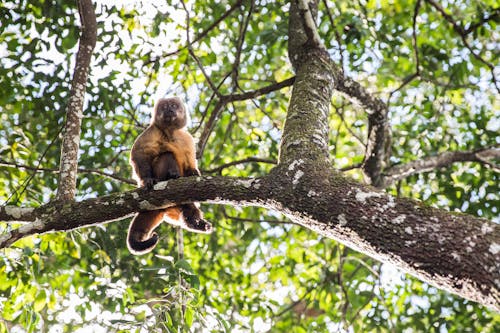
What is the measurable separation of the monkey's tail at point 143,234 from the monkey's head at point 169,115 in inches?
36.3

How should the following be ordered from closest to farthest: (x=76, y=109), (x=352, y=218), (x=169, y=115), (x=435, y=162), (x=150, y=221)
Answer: (x=352, y=218), (x=76, y=109), (x=150, y=221), (x=169, y=115), (x=435, y=162)

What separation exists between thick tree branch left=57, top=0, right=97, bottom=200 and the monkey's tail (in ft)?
2.77

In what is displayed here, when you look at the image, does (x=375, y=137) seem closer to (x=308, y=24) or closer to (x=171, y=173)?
(x=308, y=24)

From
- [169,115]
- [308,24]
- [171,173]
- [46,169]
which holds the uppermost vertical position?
[308,24]

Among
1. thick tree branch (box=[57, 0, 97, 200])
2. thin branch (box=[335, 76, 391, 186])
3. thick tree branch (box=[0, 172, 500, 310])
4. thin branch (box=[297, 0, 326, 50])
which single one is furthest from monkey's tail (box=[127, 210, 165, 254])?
thin branch (box=[335, 76, 391, 186])

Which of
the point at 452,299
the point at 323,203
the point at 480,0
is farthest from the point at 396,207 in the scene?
the point at 480,0

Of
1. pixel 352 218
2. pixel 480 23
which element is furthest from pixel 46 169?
pixel 480 23

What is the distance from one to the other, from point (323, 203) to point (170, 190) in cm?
99

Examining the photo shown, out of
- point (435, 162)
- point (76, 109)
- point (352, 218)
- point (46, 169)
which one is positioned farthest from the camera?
→ point (435, 162)

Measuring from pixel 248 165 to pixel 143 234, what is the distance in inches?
104

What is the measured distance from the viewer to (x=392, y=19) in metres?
7.02

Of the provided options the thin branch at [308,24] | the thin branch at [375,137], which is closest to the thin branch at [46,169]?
the thin branch at [308,24]

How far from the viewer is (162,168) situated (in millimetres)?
4586

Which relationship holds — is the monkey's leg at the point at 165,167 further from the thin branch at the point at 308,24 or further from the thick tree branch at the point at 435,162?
the thick tree branch at the point at 435,162
